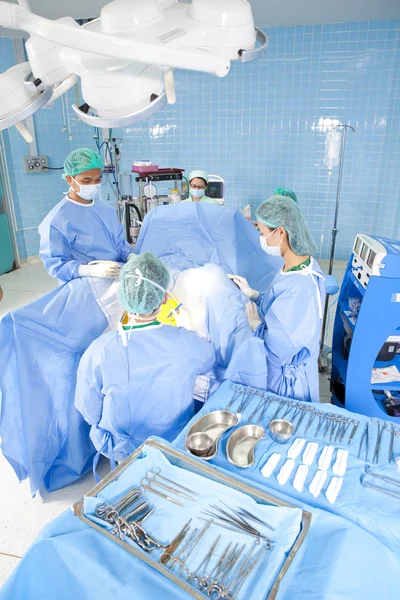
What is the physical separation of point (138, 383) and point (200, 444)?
337 mm

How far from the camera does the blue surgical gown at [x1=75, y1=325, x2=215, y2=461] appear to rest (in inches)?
61.2

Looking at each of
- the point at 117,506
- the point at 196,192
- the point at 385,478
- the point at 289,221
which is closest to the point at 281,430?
the point at 385,478

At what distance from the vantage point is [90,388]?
1.62m

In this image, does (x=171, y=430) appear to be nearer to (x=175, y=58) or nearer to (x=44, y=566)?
(x=44, y=566)

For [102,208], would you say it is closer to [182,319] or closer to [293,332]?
[182,319]

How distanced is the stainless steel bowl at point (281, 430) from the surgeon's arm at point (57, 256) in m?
1.38

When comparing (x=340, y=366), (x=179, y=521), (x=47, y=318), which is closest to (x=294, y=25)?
(x=340, y=366)

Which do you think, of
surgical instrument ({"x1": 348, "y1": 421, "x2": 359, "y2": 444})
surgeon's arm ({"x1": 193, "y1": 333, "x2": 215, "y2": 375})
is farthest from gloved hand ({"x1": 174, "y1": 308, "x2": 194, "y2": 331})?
surgical instrument ({"x1": 348, "y1": 421, "x2": 359, "y2": 444})

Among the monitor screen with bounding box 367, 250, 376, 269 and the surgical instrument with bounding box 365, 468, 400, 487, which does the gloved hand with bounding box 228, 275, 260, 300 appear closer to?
the monitor screen with bounding box 367, 250, 376, 269

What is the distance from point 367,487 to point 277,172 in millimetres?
4528

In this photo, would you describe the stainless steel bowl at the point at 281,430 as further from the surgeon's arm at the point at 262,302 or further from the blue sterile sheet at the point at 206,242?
the blue sterile sheet at the point at 206,242

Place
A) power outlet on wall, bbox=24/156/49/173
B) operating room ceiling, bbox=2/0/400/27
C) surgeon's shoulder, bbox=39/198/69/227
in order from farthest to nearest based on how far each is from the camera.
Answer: power outlet on wall, bbox=24/156/49/173 < operating room ceiling, bbox=2/0/400/27 < surgeon's shoulder, bbox=39/198/69/227

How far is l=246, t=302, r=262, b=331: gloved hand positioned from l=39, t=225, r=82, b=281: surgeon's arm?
95 cm

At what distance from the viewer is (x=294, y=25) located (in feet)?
15.0
